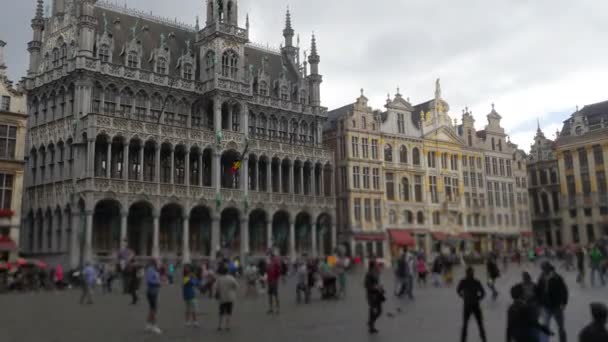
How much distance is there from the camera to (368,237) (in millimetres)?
64250

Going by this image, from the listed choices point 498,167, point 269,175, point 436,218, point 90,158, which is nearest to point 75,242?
point 90,158

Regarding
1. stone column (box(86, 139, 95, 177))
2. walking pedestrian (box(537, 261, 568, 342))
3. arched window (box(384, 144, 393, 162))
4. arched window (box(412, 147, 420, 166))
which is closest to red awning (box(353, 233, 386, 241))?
arched window (box(384, 144, 393, 162))

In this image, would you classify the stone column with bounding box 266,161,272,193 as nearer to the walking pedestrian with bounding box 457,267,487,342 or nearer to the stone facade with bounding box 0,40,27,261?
the stone facade with bounding box 0,40,27,261

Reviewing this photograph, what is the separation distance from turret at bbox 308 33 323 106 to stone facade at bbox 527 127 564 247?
4225cm

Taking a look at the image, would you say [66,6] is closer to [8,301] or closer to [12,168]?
[12,168]

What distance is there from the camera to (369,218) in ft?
214

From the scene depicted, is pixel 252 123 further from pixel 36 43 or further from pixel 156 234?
pixel 36 43

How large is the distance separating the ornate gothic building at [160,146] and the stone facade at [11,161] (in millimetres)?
3465

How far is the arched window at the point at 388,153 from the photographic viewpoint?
68250 mm

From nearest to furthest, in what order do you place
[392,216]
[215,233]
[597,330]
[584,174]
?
1. [597,330]
2. [215,233]
3. [392,216]
4. [584,174]

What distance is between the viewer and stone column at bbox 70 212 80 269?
44600mm

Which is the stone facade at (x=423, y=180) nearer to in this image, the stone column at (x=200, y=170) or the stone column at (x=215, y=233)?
the stone column at (x=215, y=233)

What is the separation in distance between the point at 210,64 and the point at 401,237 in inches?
1085

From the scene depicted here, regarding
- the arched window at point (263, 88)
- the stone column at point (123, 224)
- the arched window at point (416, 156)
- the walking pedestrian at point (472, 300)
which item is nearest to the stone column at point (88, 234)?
the stone column at point (123, 224)
